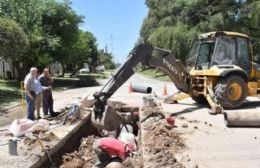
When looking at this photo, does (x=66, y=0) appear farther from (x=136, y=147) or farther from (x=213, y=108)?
(x=136, y=147)

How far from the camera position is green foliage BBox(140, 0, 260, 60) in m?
49.2

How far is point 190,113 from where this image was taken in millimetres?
16109

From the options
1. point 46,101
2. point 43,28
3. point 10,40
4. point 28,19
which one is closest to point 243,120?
point 46,101

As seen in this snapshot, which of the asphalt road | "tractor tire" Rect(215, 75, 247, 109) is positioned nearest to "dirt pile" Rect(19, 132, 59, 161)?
the asphalt road

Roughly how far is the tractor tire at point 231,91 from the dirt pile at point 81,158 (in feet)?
15.0

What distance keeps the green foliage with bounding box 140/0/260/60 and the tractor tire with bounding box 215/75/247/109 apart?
31.3 metres

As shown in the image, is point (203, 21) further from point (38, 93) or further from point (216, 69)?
point (38, 93)

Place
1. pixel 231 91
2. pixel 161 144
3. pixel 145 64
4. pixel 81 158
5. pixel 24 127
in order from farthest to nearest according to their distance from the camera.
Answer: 1. pixel 231 91
2. pixel 145 64
3. pixel 24 127
4. pixel 81 158
5. pixel 161 144

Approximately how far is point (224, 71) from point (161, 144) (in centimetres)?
716

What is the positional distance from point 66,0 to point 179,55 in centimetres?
1209

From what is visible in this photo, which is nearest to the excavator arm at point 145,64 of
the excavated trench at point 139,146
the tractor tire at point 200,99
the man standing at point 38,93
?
the tractor tire at point 200,99

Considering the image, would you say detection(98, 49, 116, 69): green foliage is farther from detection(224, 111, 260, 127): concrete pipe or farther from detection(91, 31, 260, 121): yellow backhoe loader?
detection(224, 111, 260, 127): concrete pipe

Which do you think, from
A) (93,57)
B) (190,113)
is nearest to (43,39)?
(190,113)

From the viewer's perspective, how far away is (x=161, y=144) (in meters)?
10.3
